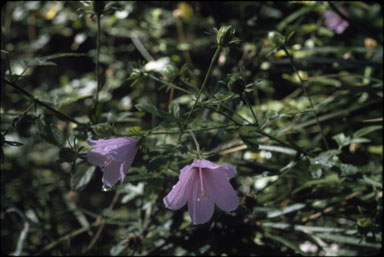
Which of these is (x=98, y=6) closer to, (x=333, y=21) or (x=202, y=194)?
(x=202, y=194)

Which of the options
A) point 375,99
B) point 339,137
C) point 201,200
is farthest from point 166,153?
point 375,99

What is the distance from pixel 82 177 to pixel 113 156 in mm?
250

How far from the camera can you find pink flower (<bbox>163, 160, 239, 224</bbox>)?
666 millimetres

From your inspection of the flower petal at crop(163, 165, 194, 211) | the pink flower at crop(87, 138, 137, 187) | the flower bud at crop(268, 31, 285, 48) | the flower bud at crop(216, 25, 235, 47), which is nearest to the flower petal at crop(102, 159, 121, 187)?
the pink flower at crop(87, 138, 137, 187)

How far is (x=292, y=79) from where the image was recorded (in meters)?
1.37

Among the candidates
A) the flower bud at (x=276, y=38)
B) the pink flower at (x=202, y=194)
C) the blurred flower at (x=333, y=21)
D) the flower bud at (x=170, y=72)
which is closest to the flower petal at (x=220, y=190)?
the pink flower at (x=202, y=194)

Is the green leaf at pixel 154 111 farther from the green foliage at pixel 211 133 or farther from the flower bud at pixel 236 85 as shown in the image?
the flower bud at pixel 236 85

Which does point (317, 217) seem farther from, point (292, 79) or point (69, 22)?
point (69, 22)

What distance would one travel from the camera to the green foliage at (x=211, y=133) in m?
0.78

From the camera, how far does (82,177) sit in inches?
32.8

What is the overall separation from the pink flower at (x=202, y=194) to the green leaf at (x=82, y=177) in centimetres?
27

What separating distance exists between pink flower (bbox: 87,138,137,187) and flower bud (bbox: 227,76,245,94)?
23 cm

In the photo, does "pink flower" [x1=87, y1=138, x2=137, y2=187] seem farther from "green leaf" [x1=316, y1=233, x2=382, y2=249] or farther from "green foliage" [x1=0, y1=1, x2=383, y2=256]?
"green leaf" [x1=316, y1=233, x2=382, y2=249]

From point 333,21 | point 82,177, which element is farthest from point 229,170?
point 333,21
